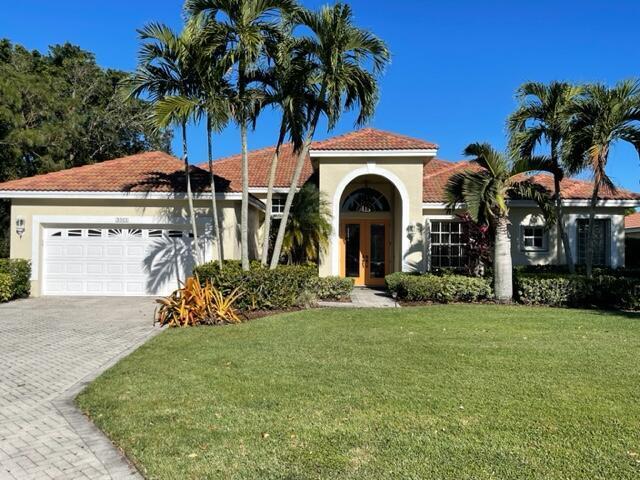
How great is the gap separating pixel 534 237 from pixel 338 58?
11164 millimetres

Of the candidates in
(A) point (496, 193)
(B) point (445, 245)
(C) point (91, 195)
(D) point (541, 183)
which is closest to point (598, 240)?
(D) point (541, 183)

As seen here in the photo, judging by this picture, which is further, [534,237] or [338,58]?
[534,237]

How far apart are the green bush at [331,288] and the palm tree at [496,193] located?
4.05 meters

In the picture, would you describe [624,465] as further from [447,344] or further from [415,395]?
[447,344]

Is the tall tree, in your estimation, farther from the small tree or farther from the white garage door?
the small tree

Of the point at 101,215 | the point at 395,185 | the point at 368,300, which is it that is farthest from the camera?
the point at 395,185

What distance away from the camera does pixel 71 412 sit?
538 centimetres

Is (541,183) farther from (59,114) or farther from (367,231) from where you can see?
(59,114)

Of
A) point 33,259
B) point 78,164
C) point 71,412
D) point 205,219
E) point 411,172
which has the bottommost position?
point 71,412

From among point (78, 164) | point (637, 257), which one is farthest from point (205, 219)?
point (637, 257)

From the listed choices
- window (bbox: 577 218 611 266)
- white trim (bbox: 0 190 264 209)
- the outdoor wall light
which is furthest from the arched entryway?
the outdoor wall light

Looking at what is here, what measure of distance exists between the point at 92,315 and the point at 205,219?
490cm

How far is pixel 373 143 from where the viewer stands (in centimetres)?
1741

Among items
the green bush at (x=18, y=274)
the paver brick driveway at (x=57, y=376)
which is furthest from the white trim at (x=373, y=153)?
the green bush at (x=18, y=274)
